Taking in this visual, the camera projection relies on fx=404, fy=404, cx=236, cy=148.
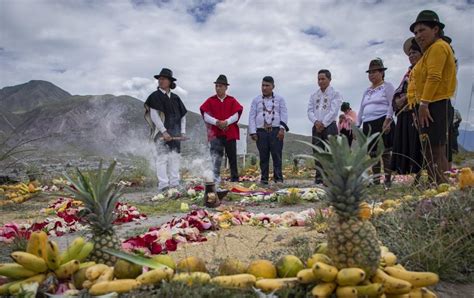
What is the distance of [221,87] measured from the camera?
9.39 m

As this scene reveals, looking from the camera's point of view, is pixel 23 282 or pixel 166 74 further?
pixel 166 74

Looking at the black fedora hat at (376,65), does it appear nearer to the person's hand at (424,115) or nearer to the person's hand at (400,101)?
the person's hand at (400,101)

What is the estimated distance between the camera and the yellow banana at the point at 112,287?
1.99 meters

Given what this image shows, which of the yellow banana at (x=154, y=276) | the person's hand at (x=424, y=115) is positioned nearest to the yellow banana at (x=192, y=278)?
the yellow banana at (x=154, y=276)

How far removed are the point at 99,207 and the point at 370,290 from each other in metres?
1.51

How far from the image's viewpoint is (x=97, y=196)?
231 centimetres

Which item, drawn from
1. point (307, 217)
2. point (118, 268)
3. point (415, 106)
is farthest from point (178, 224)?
point (415, 106)

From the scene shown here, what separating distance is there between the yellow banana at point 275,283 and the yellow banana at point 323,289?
0.13 m

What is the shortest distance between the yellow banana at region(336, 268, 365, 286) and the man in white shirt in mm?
6708

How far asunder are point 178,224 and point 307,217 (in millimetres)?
1415

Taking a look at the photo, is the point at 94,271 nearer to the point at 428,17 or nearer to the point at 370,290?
the point at 370,290

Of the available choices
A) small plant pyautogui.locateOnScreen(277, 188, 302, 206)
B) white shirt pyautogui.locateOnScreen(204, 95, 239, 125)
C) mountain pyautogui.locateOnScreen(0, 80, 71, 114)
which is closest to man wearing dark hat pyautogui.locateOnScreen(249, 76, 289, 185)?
white shirt pyautogui.locateOnScreen(204, 95, 239, 125)

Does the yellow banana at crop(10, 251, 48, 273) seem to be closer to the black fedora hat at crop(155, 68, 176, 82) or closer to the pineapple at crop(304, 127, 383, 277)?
the pineapple at crop(304, 127, 383, 277)

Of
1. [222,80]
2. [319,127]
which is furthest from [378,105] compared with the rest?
Answer: [222,80]
